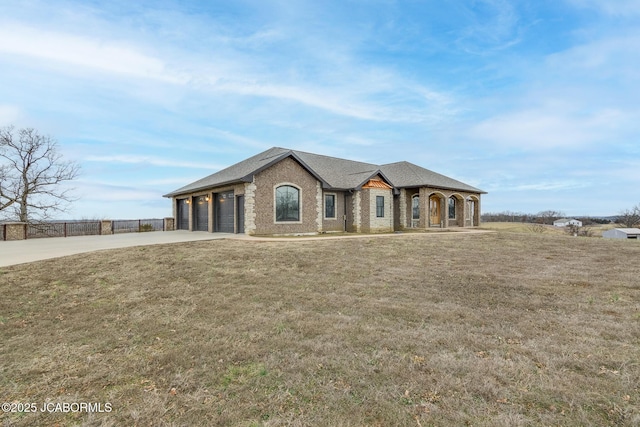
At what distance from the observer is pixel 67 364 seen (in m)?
3.86

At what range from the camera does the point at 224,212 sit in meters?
19.9

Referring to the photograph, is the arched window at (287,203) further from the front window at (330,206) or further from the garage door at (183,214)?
the garage door at (183,214)

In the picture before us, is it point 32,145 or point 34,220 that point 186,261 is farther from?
point 32,145

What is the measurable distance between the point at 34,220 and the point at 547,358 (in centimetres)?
3447

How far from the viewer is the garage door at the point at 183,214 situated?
25.2 meters

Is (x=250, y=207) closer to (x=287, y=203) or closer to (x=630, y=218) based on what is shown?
(x=287, y=203)

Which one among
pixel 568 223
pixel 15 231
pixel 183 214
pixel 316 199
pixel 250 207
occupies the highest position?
pixel 316 199

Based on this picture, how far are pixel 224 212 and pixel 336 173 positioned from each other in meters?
9.18

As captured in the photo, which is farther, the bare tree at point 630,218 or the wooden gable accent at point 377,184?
the bare tree at point 630,218

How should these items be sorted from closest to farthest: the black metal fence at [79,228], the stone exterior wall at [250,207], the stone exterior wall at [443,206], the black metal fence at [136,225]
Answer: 1. the stone exterior wall at [250,207]
2. the black metal fence at [79,228]
3. the black metal fence at [136,225]
4. the stone exterior wall at [443,206]

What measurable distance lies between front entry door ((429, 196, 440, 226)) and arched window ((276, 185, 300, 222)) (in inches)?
535

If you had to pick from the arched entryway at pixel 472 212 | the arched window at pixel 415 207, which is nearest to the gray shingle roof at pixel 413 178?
the arched entryway at pixel 472 212

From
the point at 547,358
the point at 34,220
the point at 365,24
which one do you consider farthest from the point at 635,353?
the point at 34,220

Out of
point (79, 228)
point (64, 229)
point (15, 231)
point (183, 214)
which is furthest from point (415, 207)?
point (15, 231)
